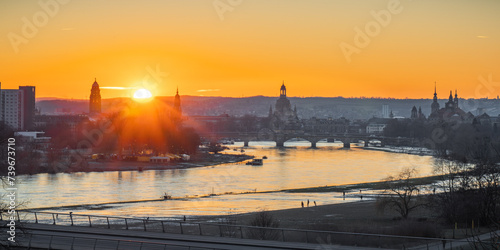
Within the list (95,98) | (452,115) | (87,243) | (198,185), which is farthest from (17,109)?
(87,243)

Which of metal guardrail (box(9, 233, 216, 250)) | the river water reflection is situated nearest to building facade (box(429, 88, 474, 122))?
the river water reflection

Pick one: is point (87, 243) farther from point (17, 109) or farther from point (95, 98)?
point (95, 98)

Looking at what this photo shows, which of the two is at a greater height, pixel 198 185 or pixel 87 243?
pixel 87 243

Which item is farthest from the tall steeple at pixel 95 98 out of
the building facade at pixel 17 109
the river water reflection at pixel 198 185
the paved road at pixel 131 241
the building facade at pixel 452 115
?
the paved road at pixel 131 241

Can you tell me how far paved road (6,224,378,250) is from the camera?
13.1m

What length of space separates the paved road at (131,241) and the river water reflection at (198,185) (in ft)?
26.7

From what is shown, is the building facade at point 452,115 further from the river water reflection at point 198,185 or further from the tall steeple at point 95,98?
the river water reflection at point 198,185

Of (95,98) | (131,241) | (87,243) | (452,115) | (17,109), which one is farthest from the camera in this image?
(95,98)

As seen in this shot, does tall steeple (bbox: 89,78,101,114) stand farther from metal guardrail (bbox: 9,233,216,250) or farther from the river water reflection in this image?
metal guardrail (bbox: 9,233,216,250)

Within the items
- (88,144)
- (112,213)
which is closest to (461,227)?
(112,213)

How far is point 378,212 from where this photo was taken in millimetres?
22906

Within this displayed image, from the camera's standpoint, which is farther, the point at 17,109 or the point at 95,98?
the point at 95,98

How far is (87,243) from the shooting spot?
1341 centimetres

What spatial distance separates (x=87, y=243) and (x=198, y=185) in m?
22.9
